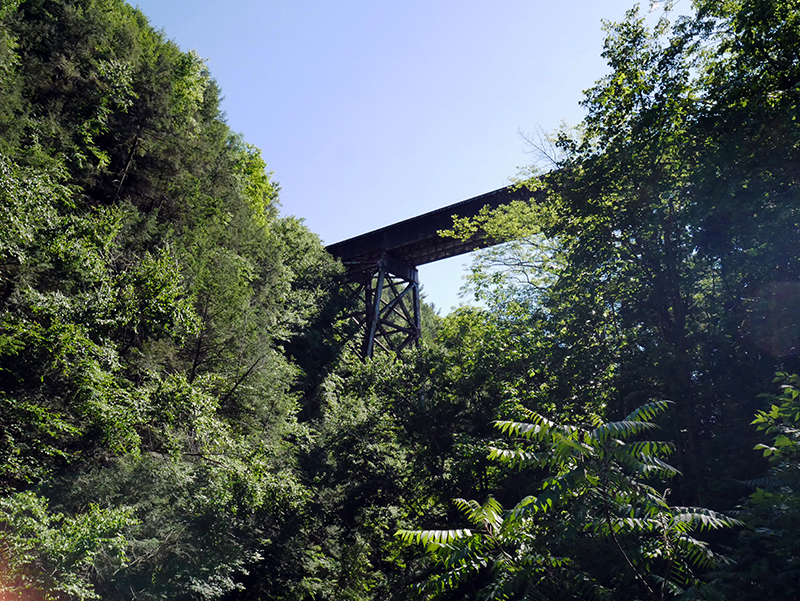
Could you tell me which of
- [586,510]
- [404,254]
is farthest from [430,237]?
[586,510]

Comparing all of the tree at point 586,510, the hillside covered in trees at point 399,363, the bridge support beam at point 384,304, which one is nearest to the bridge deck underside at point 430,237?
the bridge support beam at point 384,304

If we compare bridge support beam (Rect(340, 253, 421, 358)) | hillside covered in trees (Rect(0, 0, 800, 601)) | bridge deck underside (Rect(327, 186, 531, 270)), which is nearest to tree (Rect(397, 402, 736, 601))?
hillside covered in trees (Rect(0, 0, 800, 601))

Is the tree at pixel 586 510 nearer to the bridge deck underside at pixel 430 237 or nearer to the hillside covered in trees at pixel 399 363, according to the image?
the hillside covered in trees at pixel 399 363

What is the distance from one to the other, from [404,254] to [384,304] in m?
1.98

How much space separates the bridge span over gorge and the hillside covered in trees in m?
3.16

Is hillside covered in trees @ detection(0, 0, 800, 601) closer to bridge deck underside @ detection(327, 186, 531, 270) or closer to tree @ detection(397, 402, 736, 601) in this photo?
tree @ detection(397, 402, 736, 601)

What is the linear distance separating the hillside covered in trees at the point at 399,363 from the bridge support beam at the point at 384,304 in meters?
3.44

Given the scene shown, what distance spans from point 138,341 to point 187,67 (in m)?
8.08

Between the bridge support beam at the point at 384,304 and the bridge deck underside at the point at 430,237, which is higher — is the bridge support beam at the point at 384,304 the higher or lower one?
the lower one

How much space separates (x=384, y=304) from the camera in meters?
17.9

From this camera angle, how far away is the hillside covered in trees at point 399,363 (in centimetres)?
576

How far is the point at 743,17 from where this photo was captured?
6512 millimetres

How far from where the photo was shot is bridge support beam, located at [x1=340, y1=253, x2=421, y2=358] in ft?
51.3

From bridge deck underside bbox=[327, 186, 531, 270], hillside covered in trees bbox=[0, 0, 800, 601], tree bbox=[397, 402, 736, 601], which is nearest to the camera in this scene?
tree bbox=[397, 402, 736, 601]
